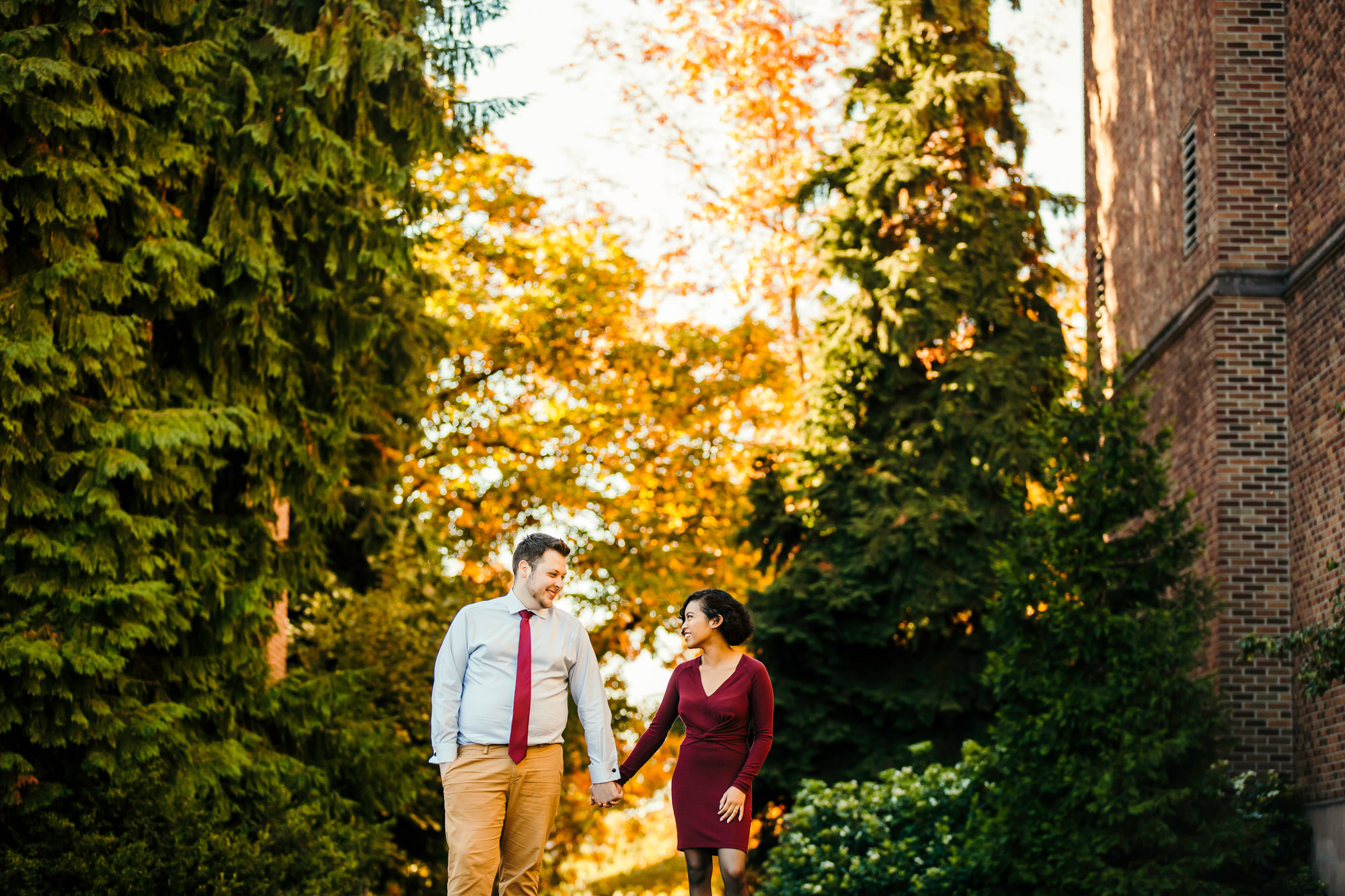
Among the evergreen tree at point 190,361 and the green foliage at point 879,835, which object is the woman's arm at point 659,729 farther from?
the green foliage at point 879,835

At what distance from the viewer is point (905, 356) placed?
19625 millimetres

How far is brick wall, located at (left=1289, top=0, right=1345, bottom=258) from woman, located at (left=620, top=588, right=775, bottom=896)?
Result: 9.13 meters

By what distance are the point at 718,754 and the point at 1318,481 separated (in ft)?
29.9

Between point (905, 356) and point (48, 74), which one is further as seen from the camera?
point (905, 356)

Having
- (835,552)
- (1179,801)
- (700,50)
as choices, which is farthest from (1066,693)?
(700,50)

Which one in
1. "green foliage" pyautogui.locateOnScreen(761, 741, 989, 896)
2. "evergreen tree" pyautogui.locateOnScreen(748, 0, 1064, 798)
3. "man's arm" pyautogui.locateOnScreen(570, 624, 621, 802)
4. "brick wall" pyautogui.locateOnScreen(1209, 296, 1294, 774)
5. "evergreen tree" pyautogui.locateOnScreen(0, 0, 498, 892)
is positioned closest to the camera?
"man's arm" pyautogui.locateOnScreen(570, 624, 621, 802)

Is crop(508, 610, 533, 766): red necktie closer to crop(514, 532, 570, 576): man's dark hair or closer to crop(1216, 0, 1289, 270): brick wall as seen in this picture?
crop(514, 532, 570, 576): man's dark hair

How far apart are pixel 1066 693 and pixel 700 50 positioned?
17.4 metres

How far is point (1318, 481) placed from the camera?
44.6 feet

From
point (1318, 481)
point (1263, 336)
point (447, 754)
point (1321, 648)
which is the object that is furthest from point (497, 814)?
point (1263, 336)

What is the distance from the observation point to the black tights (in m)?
6.73

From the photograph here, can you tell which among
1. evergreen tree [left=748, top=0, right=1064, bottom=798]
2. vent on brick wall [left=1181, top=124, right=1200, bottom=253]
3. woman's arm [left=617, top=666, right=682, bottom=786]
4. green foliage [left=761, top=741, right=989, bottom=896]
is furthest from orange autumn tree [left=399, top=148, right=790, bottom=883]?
woman's arm [left=617, top=666, right=682, bottom=786]

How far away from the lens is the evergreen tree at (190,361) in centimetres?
1121

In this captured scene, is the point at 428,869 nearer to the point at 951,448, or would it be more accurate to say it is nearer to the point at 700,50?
the point at 951,448
